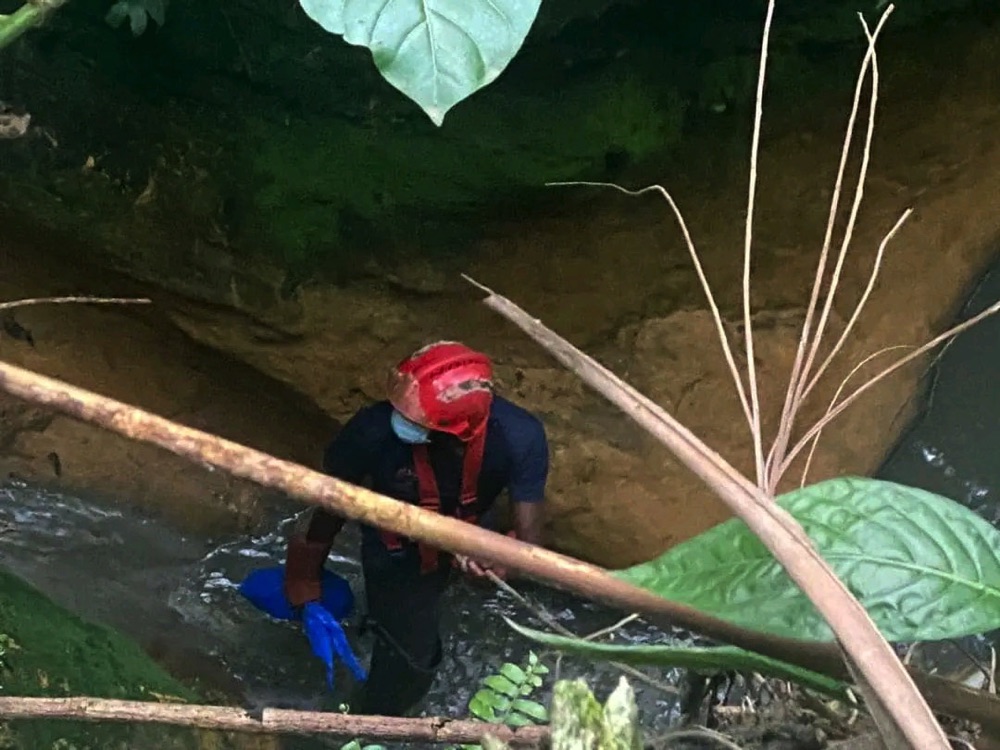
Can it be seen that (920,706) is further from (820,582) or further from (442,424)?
(442,424)

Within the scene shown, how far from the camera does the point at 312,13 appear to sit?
0.59 meters

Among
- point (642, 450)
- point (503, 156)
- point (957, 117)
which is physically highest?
point (957, 117)

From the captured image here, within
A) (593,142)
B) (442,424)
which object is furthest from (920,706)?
(593,142)

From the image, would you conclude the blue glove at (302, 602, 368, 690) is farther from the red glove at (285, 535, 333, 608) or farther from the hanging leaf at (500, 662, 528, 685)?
the hanging leaf at (500, 662, 528, 685)

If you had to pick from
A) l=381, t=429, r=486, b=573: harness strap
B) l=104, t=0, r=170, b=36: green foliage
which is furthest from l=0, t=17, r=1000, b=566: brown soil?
l=104, t=0, r=170, b=36: green foliage

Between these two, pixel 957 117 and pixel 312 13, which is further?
pixel 957 117

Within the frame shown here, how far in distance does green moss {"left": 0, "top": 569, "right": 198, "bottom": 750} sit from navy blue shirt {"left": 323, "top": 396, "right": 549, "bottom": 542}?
448 mm

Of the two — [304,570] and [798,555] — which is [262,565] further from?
[798,555]

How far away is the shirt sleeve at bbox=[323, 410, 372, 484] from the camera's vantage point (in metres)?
1.57

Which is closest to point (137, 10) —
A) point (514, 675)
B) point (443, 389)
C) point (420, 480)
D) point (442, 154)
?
point (442, 154)

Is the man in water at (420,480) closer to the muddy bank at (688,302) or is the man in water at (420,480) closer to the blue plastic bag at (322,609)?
the blue plastic bag at (322,609)

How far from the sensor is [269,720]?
62 cm

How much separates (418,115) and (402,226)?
258 millimetres

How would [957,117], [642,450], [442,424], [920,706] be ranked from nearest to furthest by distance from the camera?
[920,706]
[442,424]
[957,117]
[642,450]
